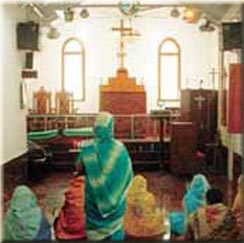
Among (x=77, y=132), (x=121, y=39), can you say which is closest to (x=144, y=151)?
(x=77, y=132)

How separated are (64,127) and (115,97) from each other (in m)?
1.49

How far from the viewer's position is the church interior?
6.10 metres

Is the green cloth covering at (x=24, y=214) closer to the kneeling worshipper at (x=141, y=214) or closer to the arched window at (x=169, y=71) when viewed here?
the kneeling worshipper at (x=141, y=214)

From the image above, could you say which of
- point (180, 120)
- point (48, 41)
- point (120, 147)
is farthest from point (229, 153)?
point (48, 41)

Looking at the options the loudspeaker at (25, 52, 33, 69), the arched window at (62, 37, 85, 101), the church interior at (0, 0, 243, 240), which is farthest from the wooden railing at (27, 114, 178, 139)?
the loudspeaker at (25, 52, 33, 69)

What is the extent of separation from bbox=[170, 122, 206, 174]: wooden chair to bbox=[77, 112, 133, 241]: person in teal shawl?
4.68 meters

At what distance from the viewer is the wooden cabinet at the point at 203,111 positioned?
893cm

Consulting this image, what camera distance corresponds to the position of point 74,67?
11.3 meters

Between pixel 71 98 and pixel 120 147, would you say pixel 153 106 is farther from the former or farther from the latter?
pixel 120 147

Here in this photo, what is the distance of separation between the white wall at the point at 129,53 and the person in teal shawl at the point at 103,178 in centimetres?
784

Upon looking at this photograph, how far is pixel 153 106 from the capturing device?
11188 millimetres

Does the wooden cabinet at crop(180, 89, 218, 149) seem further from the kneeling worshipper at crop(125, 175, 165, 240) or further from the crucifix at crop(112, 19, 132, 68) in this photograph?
the kneeling worshipper at crop(125, 175, 165, 240)

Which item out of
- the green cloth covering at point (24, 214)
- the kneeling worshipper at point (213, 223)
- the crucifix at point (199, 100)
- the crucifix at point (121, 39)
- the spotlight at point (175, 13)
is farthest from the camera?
the crucifix at point (121, 39)

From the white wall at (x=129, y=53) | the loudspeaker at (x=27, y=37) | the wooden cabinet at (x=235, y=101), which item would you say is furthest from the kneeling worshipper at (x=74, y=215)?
the white wall at (x=129, y=53)
